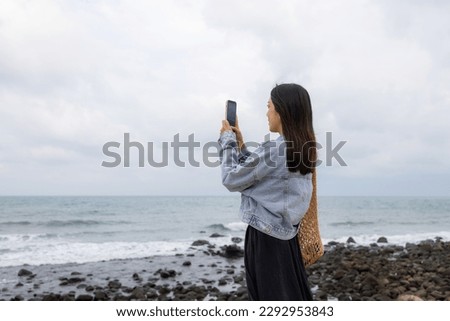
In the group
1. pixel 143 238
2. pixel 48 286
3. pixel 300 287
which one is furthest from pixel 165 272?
pixel 143 238

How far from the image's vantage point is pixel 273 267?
2617mm

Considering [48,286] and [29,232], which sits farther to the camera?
[29,232]

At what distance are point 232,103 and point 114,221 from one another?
1117 inches

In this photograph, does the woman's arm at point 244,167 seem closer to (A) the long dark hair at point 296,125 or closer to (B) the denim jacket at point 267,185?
(B) the denim jacket at point 267,185

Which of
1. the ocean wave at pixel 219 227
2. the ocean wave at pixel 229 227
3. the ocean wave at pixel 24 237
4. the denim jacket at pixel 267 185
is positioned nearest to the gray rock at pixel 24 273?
the ocean wave at pixel 24 237

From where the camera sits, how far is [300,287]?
2.71 m

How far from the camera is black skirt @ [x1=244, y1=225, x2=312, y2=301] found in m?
2.61

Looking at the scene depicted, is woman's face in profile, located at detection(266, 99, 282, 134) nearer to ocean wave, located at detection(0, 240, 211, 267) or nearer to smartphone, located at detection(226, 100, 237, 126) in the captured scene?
smartphone, located at detection(226, 100, 237, 126)

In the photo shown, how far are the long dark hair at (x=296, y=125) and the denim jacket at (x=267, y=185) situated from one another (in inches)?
1.7

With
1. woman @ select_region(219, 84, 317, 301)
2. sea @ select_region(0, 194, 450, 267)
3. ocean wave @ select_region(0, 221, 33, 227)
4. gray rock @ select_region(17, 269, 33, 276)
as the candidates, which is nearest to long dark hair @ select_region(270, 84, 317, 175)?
woman @ select_region(219, 84, 317, 301)

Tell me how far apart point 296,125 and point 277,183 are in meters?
0.33

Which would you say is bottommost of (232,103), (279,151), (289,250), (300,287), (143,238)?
(143,238)
